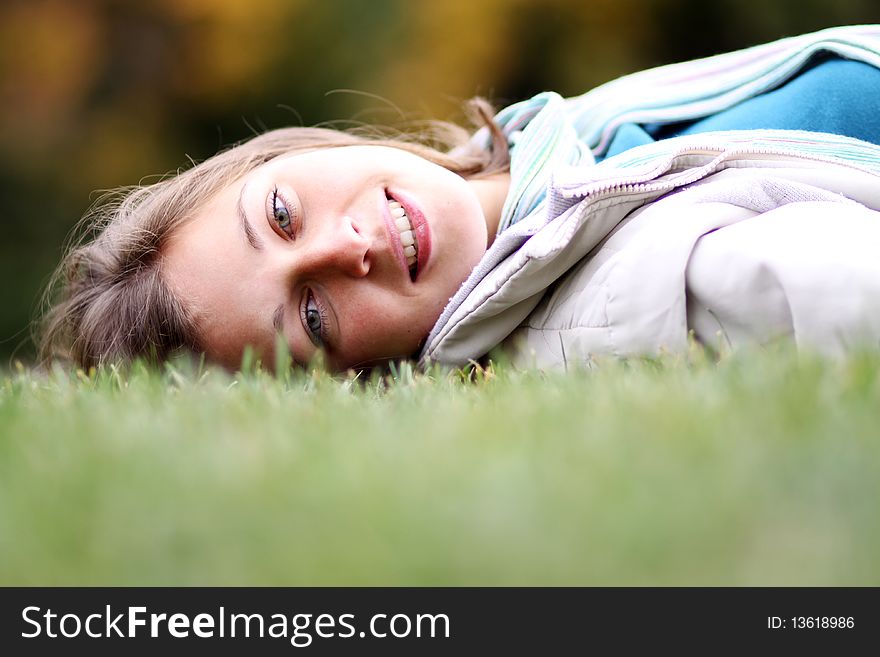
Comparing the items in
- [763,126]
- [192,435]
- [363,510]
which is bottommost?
[363,510]

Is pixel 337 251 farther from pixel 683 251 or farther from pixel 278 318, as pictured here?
pixel 683 251

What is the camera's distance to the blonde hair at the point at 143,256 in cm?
277

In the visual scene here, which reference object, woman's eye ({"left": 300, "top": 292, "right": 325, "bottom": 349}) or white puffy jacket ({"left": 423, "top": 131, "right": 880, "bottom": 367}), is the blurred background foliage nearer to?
woman's eye ({"left": 300, "top": 292, "right": 325, "bottom": 349})

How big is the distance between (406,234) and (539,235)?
0.47 metres

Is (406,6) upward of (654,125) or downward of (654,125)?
upward

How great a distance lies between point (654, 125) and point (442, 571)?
7.78 feet

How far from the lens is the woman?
1.96 metres

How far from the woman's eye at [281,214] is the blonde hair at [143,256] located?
0.34 m

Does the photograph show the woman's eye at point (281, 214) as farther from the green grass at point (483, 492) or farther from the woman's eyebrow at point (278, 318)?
the green grass at point (483, 492)

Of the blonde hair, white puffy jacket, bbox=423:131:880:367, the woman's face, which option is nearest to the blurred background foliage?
the blonde hair

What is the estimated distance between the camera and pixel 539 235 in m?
2.24

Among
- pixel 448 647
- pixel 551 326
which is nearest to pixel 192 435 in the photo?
pixel 448 647

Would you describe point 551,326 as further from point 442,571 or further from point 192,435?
point 442,571

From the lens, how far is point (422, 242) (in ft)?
8.49
